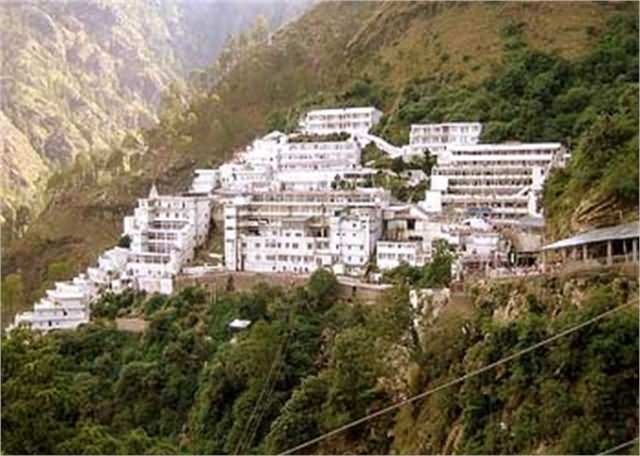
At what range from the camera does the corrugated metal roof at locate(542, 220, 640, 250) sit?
14.2ft

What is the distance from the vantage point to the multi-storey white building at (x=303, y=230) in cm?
763

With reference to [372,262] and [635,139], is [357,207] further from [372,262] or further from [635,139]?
[635,139]

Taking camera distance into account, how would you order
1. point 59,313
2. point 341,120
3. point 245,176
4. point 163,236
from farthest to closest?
point 341,120 → point 245,176 → point 163,236 → point 59,313

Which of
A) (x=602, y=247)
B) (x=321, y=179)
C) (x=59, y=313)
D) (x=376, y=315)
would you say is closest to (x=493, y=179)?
(x=321, y=179)

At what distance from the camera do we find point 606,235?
4.50 metres

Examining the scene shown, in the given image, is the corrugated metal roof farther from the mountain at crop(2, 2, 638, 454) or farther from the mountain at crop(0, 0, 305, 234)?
the mountain at crop(0, 0, 305, 234)

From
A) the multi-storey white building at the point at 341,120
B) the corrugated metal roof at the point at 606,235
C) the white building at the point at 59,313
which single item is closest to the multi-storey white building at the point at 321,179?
the multi-storey white building at the point at 341,120

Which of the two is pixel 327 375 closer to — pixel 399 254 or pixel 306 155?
pixel 399 254

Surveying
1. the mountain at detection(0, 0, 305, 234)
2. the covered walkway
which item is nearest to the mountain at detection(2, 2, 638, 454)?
the covered walkway

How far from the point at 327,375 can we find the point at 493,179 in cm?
326

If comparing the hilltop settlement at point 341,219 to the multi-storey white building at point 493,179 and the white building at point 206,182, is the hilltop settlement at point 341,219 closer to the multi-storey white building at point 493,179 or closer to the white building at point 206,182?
the multi-storey white building at point 493,179

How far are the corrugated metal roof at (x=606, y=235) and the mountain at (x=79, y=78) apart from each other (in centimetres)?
686

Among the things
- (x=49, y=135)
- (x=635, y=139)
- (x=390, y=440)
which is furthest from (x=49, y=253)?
(x=635, y=139)

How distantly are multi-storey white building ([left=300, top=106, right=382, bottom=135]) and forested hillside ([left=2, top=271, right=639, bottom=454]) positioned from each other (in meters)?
3.44
